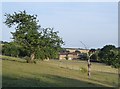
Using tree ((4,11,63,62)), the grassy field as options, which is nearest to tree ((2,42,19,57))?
tree ((4,11,63,62))

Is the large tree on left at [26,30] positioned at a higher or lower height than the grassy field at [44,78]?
higher

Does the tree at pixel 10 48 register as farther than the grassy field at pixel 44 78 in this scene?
Yes

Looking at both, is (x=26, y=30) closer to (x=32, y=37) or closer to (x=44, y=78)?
(x=32, y=37)

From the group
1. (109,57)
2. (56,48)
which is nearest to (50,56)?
(56,48)

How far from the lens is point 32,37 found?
193 ft

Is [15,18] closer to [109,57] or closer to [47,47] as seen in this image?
[47,47]

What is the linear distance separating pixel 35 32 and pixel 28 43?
2439mm

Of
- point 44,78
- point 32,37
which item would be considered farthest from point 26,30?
point 44,78

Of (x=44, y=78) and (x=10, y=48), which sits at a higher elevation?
(x=10, y=48)

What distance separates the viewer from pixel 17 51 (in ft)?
202

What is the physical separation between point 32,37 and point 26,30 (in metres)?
2.12

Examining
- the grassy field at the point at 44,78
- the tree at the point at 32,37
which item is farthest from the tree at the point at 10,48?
the grassy field at the point at 44,78

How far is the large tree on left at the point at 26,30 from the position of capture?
58816 mm

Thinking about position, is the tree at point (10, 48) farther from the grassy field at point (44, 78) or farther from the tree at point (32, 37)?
the grassy field at point (44, 78)
